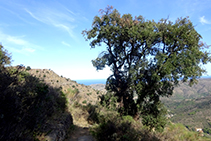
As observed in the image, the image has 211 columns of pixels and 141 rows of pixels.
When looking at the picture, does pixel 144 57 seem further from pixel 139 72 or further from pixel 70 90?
pixel 70 90

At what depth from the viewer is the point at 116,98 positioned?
1561 cm

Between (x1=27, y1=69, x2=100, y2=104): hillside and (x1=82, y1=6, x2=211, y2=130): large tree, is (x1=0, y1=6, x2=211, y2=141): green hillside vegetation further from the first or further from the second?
(x1=27, y1=69, x2=100, y2=104): hillside

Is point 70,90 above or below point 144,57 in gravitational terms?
below

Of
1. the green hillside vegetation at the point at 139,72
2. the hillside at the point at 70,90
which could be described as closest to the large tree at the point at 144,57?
the green hillside vegetation at the point at 139,72

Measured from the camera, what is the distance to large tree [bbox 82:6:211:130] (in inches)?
500

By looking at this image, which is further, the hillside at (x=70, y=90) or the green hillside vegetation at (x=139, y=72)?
the hillside at (x=70, y=90)

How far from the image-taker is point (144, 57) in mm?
14945

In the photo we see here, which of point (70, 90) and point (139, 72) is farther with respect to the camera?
point (70, 90)

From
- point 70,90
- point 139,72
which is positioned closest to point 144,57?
point 139,72

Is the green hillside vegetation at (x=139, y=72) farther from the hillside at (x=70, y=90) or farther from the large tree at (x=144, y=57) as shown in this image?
the hillside at (x=70, y=90)

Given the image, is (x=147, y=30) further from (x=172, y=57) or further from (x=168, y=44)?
(x=172, y=57)

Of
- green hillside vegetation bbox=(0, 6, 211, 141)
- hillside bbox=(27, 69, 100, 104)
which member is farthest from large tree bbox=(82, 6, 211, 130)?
hillside bbox=(27, 69, 100, 104)

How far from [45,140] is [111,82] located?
36.4 feet

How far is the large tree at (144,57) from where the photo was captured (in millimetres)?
12711
